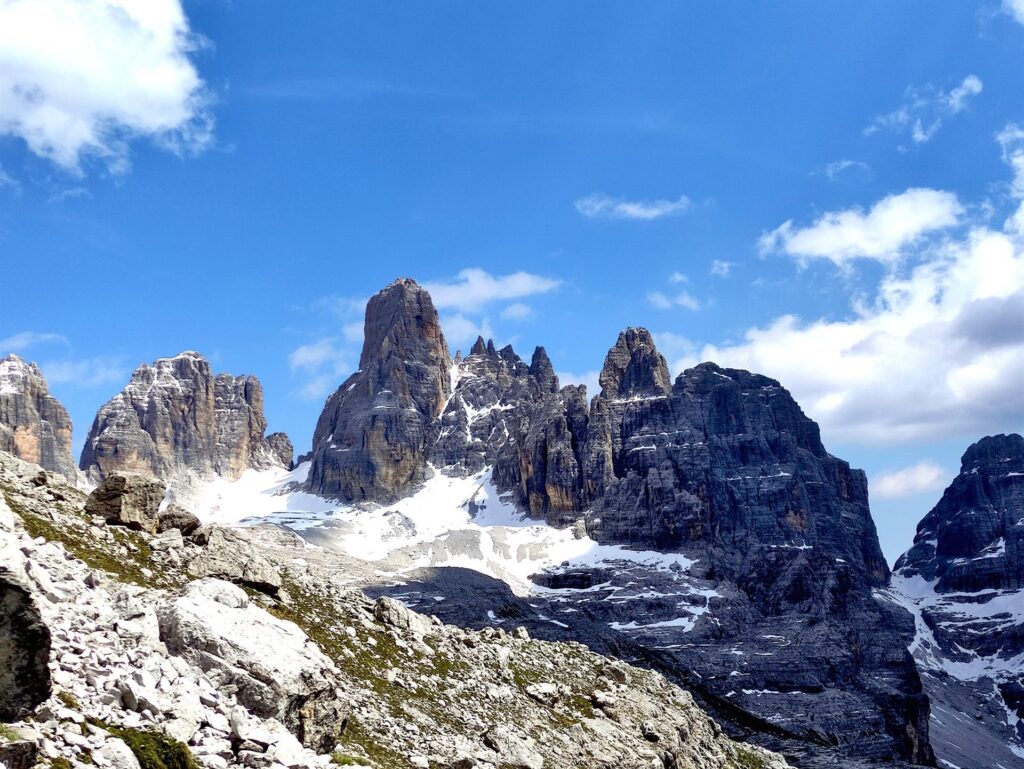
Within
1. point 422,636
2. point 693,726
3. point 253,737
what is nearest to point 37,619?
point 253,737

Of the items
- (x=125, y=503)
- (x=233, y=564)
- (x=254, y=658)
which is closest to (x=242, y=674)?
(x=254, y=658)

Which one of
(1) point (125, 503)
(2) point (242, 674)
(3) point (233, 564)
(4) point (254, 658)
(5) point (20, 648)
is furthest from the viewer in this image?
(3) point (233, 564)

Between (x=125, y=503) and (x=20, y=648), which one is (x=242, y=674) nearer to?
(x=20, y=648)

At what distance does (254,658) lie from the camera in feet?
116

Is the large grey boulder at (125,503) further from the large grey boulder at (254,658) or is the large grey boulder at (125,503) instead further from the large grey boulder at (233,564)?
the large grey boulder at (254,658)

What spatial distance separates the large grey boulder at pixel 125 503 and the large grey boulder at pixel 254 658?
9954mm

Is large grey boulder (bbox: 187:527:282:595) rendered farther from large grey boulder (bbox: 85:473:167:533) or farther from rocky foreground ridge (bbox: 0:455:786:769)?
large grey boulder (bbox: 85:473:167:533)

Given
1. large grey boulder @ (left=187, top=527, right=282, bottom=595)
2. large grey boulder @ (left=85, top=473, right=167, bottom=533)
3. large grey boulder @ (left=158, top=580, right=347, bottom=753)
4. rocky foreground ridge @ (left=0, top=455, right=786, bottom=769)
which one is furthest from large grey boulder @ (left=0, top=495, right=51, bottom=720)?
large grey boulder @ (left=85, top=473, right=167, bottom=533)

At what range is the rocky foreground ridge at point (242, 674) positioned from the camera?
27.2 m

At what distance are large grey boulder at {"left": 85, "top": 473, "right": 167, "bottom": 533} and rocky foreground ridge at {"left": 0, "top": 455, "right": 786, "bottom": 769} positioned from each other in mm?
358

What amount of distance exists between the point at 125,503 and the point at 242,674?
16.4m

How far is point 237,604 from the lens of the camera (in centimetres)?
3916

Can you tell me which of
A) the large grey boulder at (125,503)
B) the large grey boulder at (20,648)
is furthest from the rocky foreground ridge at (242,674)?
the large grey boulder at (125,503)

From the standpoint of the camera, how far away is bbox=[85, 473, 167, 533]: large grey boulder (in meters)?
47.4
